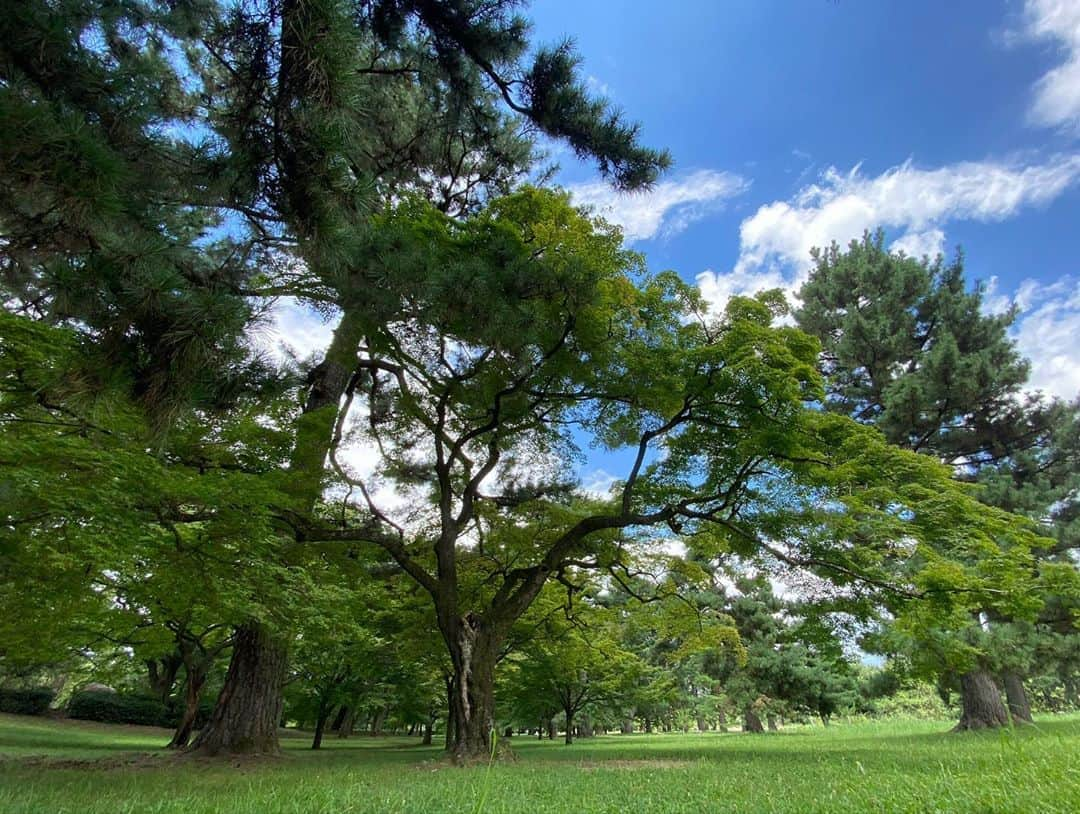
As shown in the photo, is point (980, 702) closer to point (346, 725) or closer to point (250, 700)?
point (250, 700)

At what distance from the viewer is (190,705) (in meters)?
12.2

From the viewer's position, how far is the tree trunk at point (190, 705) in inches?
476

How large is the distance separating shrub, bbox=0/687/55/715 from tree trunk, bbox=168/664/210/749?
34.9 ft

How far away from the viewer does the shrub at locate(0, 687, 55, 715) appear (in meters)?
18.4

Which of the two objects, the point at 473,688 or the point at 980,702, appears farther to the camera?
the point at 980,702

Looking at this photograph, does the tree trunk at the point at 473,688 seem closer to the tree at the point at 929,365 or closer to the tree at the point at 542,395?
the tree at the point at 542,395

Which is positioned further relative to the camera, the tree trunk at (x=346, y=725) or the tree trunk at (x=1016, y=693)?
the tree trunk at (x=346, y=725)

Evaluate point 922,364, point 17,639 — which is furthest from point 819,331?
point 17,639

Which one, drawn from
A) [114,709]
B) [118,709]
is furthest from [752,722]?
[114,709]

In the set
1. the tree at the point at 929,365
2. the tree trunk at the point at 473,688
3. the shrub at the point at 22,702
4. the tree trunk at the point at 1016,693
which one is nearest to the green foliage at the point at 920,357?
the tree at the point at 929,365

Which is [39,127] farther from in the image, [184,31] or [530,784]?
[530,784]

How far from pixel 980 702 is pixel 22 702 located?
26.9 metres

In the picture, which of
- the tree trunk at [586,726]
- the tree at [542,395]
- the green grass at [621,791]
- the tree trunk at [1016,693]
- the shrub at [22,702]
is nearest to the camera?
the green grass at [621,791]

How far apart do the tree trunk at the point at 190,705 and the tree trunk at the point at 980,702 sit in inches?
633
